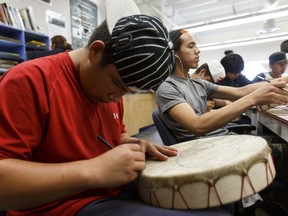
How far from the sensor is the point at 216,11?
24.4 ft

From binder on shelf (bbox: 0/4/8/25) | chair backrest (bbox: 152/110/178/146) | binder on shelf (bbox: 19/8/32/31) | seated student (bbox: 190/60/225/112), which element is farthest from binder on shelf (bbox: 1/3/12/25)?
chair backrest (bbox: 152/110/178/146)

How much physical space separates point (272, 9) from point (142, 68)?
5874 millimetres

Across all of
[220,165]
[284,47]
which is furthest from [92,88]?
[284,47]

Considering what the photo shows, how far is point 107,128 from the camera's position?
853mm

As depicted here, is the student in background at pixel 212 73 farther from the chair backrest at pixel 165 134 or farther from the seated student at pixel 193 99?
the chair backrest at pixel 165 134

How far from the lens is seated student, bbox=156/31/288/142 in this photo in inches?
48.0

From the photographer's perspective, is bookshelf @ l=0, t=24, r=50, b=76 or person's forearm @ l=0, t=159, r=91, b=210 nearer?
person's forearm @ l=0, t=159, r=91, b=210

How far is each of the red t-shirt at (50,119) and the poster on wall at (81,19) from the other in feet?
14.5

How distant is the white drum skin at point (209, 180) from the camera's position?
1.90 feet

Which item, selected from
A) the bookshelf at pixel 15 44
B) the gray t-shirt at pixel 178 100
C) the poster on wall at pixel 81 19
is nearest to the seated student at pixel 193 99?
the gray t-shirt at pixel 178 100

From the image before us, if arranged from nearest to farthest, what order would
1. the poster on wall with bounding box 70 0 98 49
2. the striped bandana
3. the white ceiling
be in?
the striped bandana, the poster on wall with bounding box 70 0 98 49, the white ceiling

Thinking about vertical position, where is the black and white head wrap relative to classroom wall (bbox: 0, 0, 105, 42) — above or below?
below

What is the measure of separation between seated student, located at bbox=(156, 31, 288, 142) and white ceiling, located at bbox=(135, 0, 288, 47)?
4539 millimetres

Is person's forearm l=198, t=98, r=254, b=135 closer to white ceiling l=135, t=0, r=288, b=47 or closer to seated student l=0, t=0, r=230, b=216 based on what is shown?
seated student l=0, t=0, r=230, b=216
